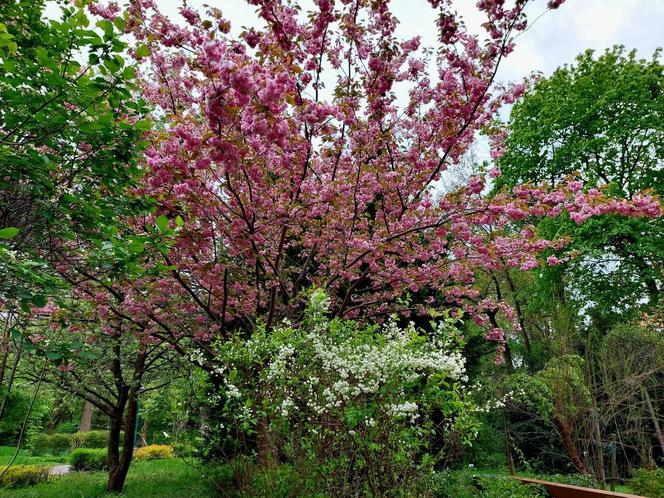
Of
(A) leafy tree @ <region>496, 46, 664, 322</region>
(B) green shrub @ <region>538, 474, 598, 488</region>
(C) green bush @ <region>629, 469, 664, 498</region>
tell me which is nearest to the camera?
(C) green bush @ <region>629, 469, 664, 498</region>

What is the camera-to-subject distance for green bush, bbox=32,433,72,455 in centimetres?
1911

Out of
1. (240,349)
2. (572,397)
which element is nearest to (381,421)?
(240,349)

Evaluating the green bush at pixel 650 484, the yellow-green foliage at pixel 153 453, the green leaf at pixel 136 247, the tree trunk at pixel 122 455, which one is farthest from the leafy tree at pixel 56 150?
the yellow-green foliage at pixel 153 453

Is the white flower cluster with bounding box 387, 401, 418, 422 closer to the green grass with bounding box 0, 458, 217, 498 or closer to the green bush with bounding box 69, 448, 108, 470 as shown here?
the green grass with bounding box 0, 458, 217, 498

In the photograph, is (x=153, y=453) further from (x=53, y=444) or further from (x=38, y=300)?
(x=38, y=300)

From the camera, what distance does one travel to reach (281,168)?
5.25 metres

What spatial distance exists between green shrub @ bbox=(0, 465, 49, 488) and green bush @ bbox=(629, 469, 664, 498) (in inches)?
499

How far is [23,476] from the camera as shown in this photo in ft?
33.2

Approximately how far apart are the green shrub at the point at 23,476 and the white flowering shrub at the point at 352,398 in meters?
10.1

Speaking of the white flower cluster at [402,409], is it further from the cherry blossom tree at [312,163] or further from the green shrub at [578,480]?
the green shrub at [578,480]

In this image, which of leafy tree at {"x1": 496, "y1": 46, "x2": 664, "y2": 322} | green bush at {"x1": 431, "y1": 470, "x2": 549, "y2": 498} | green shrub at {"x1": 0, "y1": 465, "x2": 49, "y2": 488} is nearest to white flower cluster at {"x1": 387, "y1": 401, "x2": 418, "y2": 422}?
green bush at {"x1": 431, "y1": 470, "x2": 549, "y2": 498}

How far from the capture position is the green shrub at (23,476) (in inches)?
389

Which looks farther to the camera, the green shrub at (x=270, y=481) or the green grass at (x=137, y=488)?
the green grass at (x=137, y=488)

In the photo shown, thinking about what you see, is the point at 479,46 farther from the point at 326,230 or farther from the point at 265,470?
the point at 265,470
